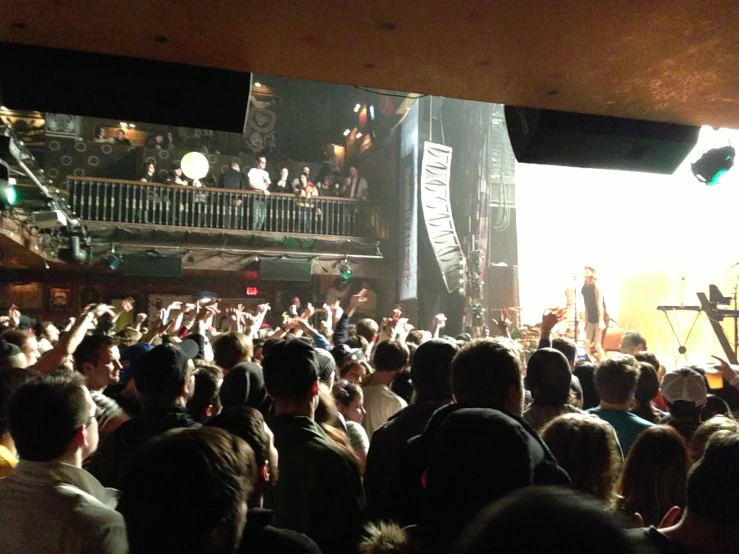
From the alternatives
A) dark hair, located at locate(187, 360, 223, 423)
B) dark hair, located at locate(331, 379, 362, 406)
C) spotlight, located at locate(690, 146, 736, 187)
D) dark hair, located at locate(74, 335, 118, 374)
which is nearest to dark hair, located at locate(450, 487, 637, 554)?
dark hair, located at locate(187, 360, 223, 423)

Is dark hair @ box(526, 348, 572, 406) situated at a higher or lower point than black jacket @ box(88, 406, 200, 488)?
higher

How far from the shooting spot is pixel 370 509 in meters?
1.92

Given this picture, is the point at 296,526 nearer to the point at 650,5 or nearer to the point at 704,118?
the point at 650,5

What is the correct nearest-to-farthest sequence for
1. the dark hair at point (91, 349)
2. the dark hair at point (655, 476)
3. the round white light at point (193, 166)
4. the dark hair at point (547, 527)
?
1. the dark hair at point (547, 527)
2. the dark hair at point (655, 476)
3. the dark hair at point (91, 349)
4. the round white light at point (193, 166)

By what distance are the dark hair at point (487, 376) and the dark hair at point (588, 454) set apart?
237mm

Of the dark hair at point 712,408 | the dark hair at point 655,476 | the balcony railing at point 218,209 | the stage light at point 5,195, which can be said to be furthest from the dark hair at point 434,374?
the balcony railing at point 218,209

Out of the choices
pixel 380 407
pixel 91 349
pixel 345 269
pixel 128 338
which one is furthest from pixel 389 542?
pixel 345 269

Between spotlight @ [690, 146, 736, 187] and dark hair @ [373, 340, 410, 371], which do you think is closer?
dark hair @ [373, 340, 410, 371]

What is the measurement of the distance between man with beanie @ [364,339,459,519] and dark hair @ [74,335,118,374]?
172cm

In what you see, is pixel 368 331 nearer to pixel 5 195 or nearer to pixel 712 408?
pixel 712 408

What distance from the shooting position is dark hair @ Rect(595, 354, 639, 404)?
2867 mm

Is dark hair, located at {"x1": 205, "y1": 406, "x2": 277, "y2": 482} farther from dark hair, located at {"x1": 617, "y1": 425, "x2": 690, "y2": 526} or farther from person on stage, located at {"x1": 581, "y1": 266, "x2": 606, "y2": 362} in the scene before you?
person on stage, located at {"x1": 581, "y1": 266, "x2": 606, "y2": 362}

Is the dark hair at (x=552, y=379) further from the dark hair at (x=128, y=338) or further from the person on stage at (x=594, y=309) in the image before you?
the person on stage at (x=594, y=309)

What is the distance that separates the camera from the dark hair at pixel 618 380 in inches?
113
